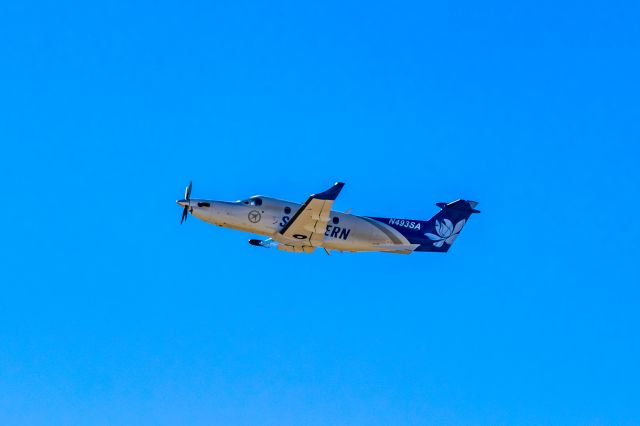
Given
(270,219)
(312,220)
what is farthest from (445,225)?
(270,219)

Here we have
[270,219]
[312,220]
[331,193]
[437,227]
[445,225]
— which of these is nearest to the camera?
[331,193]

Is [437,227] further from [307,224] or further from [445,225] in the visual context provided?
[307,224]

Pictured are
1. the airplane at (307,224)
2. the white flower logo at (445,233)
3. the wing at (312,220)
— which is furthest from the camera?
the white flower logo at (445,233)

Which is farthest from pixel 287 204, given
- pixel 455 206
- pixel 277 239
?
pixel 455 206

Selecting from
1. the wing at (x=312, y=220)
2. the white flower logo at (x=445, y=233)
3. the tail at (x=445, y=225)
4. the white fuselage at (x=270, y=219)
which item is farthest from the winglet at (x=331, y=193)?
the white flower logo at (x=445, y=233)

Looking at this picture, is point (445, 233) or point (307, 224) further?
point (445, 233)

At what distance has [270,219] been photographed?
3329 inches

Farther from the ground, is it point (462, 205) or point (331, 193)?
point (462, 205)

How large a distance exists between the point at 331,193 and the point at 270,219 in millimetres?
7188

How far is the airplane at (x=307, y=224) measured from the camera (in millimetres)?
81812

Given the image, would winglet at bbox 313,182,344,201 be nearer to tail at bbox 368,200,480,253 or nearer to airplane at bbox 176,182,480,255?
airplane at bbox 176,182,480,255

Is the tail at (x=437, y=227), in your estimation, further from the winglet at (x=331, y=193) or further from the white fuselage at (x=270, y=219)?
the winglet at (x=331, y=193)

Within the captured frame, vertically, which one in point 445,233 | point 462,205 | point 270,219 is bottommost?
point 270,219

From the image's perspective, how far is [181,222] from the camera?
8631cm
